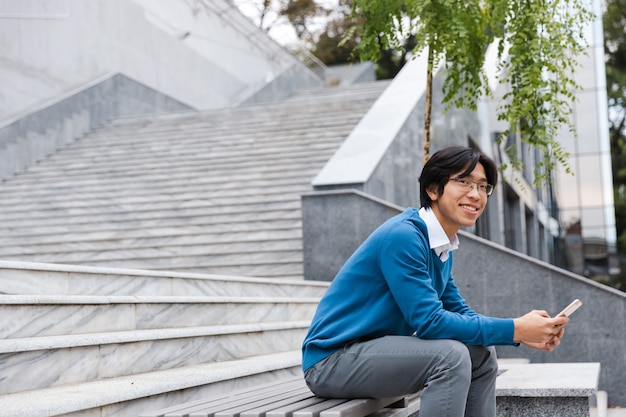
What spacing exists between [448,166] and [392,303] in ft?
1.98

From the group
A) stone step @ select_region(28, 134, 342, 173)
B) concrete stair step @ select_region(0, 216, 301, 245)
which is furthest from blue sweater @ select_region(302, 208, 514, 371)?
stone step @ select_region(28, 134, 342, 173)

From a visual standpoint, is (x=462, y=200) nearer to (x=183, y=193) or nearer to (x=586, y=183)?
(x=183, y=193)

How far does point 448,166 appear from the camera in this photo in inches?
131

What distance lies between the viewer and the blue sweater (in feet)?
10.2

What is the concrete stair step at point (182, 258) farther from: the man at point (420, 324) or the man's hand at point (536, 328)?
the man's hand at point (536, 328)

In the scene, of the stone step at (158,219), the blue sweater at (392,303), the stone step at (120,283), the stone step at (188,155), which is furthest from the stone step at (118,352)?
the stone step at (188,155)

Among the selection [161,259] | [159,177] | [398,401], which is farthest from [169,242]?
[398,401]

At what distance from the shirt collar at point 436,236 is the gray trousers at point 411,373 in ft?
1.29

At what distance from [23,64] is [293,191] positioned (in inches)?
281

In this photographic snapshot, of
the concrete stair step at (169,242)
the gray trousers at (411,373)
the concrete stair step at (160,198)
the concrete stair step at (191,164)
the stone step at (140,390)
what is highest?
the concrete stair step at (191,164)

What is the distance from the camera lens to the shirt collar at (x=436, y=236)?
10.8 ft

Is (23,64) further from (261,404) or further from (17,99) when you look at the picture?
(261,404)

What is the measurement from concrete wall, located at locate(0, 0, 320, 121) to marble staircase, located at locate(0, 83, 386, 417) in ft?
5.46

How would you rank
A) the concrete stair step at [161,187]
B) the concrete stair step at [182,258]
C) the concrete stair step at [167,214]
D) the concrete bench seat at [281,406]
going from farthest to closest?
the concrete stair step at [161,187] < the concrete stair step at [167,214] < the concrete stair step at [182,258] < the concrete bench seat at [281,406]
